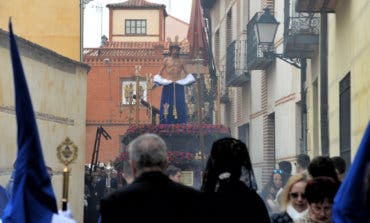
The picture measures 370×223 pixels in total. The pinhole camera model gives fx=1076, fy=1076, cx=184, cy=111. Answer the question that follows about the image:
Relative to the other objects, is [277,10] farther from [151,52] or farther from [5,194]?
[151,52]

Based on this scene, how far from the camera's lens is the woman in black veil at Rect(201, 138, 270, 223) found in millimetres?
6109

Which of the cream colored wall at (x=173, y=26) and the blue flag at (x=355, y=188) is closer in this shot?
the blue flag at (x=355, y=188)

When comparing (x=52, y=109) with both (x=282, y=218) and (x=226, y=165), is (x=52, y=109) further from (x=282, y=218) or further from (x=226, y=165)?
(x=226, y=165)

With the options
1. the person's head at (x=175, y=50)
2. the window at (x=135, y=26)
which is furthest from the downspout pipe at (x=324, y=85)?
the window at (x=135, y=26)

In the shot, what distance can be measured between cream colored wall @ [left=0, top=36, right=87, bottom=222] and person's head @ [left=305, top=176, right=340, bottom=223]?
10063 millimetres

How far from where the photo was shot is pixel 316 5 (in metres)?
15.0

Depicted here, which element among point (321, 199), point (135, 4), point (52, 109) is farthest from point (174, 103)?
point (135, 4)

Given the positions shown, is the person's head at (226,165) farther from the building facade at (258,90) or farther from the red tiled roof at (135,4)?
the red tiled roof at (135,4)

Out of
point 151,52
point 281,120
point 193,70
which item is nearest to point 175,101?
point 193,70

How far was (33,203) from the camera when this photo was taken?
20.3 feet

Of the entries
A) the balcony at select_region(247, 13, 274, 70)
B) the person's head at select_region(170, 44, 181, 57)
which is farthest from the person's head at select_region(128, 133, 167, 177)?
the person's head at select_region(170, 44, 181, 57)

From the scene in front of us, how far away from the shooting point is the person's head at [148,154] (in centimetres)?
609

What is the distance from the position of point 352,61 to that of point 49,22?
1169 cm

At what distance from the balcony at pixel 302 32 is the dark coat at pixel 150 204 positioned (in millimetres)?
11468
